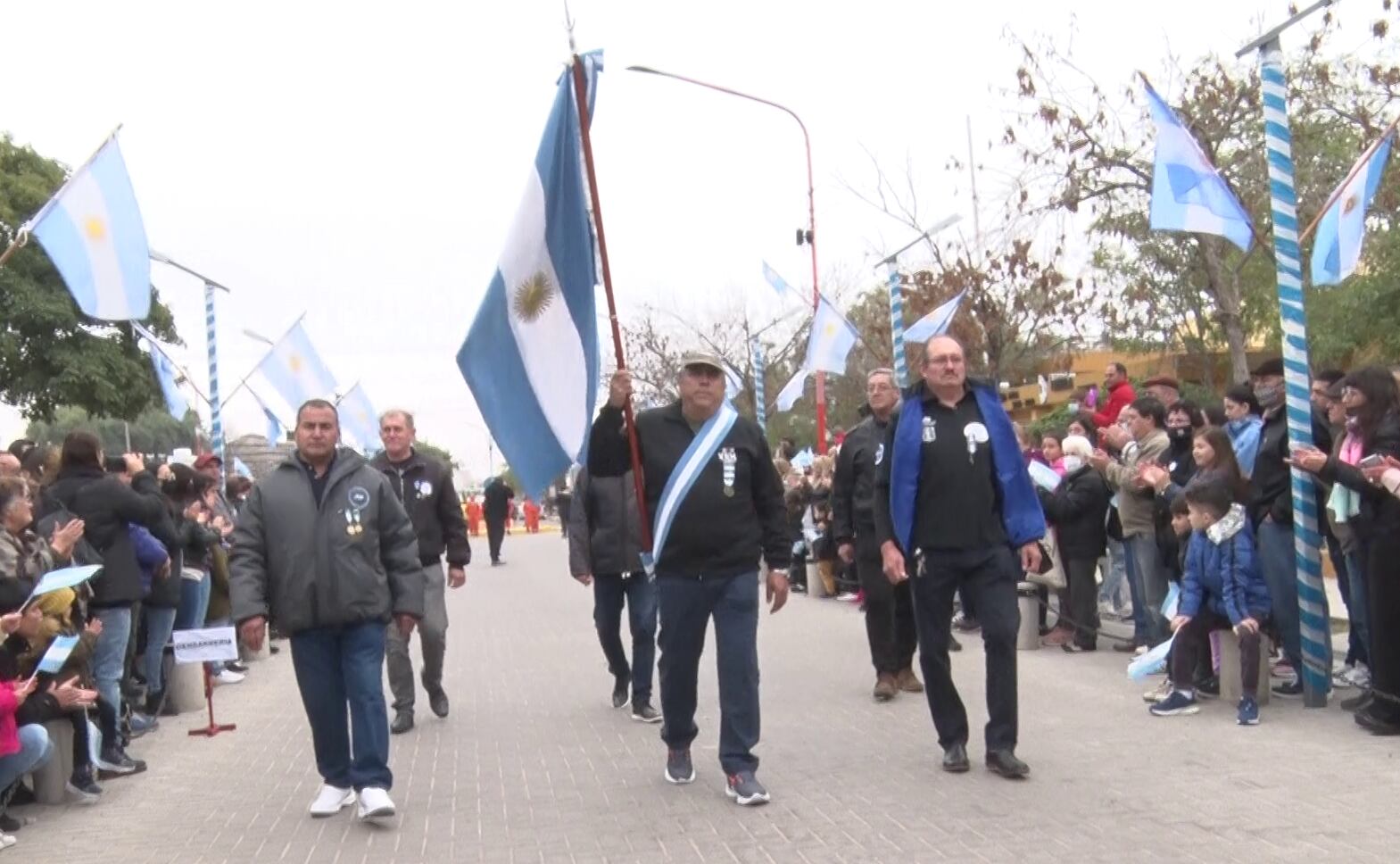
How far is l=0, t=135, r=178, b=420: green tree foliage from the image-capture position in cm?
4247

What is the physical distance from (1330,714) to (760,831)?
3946 millimetres

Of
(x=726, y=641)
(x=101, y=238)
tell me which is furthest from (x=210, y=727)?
(x=726, y=641)

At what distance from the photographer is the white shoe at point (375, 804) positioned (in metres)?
7.05

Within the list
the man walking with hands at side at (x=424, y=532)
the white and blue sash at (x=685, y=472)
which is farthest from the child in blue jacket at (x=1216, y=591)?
the man walking with hands at side at (x=424, y=532)

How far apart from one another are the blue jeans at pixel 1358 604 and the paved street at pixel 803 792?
66 centimetres

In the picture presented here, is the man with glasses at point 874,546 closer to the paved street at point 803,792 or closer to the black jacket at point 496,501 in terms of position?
the paved street at point 803,792

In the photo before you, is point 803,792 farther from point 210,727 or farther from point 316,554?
point 210,727

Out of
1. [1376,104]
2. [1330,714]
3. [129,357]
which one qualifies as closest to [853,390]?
[129,357]

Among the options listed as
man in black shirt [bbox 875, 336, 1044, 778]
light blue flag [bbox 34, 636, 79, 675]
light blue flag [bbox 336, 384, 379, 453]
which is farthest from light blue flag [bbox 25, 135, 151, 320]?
light blue flag [bbox 336, 384, 379, 453]

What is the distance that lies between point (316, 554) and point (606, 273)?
1918mm

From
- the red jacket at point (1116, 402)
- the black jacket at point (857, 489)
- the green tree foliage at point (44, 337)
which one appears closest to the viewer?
the black jacket at point (857, 489)

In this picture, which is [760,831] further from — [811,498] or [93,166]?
[811,498]

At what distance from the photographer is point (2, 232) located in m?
41.1

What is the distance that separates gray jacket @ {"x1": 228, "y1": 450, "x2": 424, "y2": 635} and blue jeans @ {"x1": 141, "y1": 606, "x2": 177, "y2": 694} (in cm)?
392
